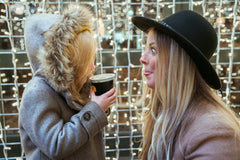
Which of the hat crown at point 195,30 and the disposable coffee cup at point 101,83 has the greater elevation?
the hat crown at point 195,30

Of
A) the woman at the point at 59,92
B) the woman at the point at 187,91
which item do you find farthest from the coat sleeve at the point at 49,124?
the woman at the point at 187,91

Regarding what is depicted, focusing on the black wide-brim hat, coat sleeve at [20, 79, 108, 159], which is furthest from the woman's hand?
the black wide-brim hat

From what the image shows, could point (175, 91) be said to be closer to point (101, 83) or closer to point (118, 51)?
point (101, 83)

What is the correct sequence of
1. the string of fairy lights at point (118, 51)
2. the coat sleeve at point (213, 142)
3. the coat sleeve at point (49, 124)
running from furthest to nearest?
1. the string of fairy lights at point (118, 51)
2. the coat sleeve at point (49, 124)
3. the coat sleeve at point (213, 142)

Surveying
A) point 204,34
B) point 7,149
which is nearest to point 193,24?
point 204,34

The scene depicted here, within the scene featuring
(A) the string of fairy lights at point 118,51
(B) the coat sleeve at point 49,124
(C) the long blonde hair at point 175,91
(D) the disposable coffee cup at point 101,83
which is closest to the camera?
(C) the long blonde hair at point 175,91

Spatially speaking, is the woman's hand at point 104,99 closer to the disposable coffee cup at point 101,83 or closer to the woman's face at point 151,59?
the disposable coffee cup at point 101,83

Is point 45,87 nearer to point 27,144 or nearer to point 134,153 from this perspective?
point 27,144

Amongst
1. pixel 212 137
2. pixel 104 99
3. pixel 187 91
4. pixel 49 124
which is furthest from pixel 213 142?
pixel 49 124

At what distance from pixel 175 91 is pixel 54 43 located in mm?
595

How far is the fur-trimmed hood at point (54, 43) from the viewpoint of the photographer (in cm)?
98

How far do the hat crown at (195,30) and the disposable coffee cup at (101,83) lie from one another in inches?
16.8

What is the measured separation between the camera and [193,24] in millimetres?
809

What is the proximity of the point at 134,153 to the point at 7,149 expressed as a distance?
4.40 feet
